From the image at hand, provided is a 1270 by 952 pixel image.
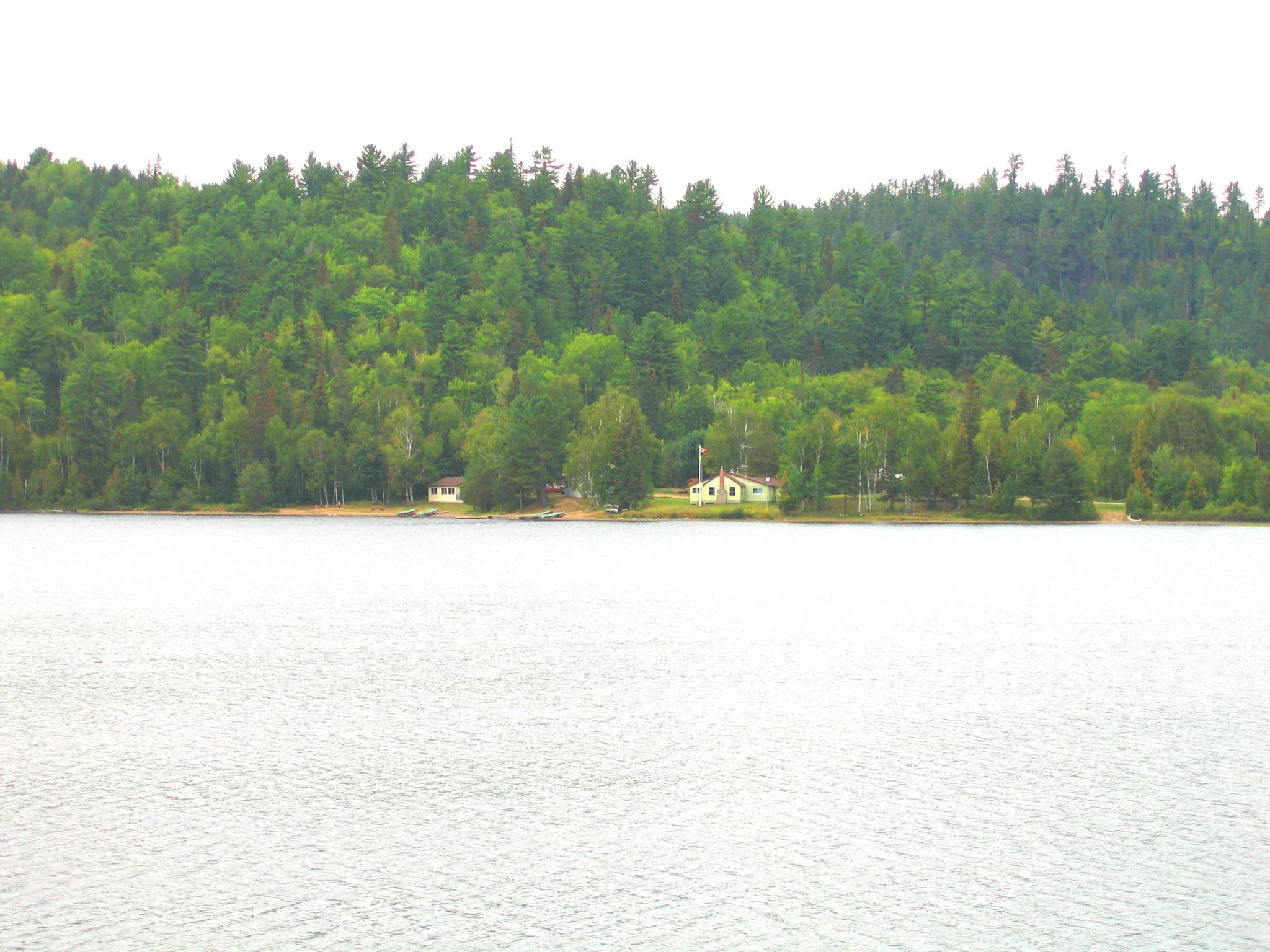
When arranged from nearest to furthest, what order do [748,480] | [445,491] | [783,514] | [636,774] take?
[636,774], [783,514], [748,480], [445,491]

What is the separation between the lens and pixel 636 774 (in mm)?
29156

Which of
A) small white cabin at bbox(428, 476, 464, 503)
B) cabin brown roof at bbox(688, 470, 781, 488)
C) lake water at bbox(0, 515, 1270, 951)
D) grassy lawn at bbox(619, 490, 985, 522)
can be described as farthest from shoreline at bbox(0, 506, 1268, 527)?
lake water at bbox(0, 515, 1270, 951)

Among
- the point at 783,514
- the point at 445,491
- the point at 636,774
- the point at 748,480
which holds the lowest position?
the point at 636,774

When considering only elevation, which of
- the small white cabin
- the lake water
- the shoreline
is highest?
the small white cabin

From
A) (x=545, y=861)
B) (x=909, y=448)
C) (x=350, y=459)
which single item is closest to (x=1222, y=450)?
(x=909, y=448)

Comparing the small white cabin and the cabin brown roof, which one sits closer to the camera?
the cabin brown roof

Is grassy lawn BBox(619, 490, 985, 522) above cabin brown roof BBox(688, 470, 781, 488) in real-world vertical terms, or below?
below

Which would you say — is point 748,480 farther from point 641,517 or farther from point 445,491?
point 445,491

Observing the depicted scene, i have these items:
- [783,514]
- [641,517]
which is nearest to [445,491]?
[641,517]

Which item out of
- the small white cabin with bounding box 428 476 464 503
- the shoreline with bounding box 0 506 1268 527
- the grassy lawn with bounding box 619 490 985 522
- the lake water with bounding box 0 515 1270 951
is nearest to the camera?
the lake water with bounding box 0 515 1270 951

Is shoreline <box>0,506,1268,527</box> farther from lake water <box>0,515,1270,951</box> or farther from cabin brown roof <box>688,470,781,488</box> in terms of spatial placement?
lake water <box>0,515,1270,951</box>

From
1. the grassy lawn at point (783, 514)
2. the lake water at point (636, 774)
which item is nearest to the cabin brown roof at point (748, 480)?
the grassy lawn at point (783, 514)

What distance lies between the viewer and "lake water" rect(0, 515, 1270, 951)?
20.7 metres

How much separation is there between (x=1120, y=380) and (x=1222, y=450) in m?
60.2
